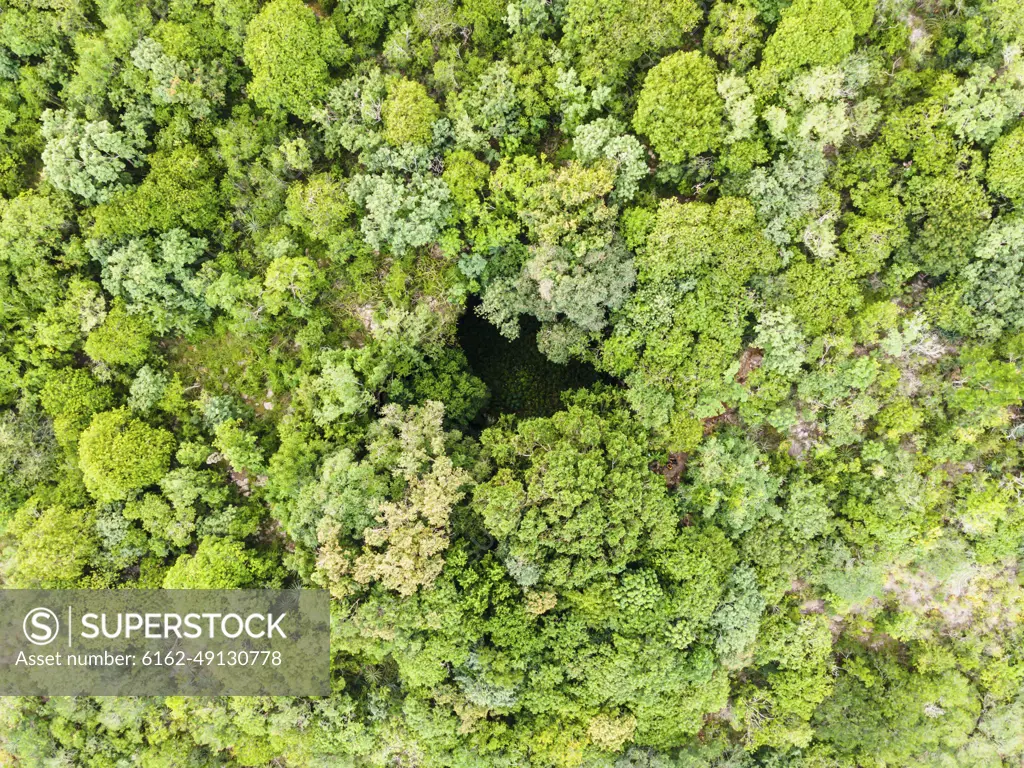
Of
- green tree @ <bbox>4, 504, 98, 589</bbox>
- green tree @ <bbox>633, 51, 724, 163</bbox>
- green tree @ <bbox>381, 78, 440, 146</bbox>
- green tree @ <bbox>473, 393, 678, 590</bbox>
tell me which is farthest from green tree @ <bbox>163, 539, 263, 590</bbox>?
green tree @ <bbox>633, 51, 724, 163</bbox>

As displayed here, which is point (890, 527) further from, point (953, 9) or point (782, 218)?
point (953, 9)

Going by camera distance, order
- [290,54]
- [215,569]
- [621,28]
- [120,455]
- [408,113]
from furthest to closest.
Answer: [120,455]
[290,54]
[215,569]
[408,113]
[621,28]

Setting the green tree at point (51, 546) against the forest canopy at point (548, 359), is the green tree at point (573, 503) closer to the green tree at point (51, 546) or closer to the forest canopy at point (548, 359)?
the forest canopy at point (548, 359)

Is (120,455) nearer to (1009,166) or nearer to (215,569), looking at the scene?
(215,569)

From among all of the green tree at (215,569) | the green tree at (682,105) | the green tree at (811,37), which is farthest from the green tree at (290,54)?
the green tree at (215,569)

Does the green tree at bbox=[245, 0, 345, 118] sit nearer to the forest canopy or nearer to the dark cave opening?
the forest canopy

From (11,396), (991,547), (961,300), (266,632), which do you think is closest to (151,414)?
(11,396)

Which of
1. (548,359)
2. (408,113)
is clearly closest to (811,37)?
(408,113)

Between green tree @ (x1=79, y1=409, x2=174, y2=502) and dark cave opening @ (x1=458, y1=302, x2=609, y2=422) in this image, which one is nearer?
green tree @ (x1=79, y1=409, x2=174, y2=502)
